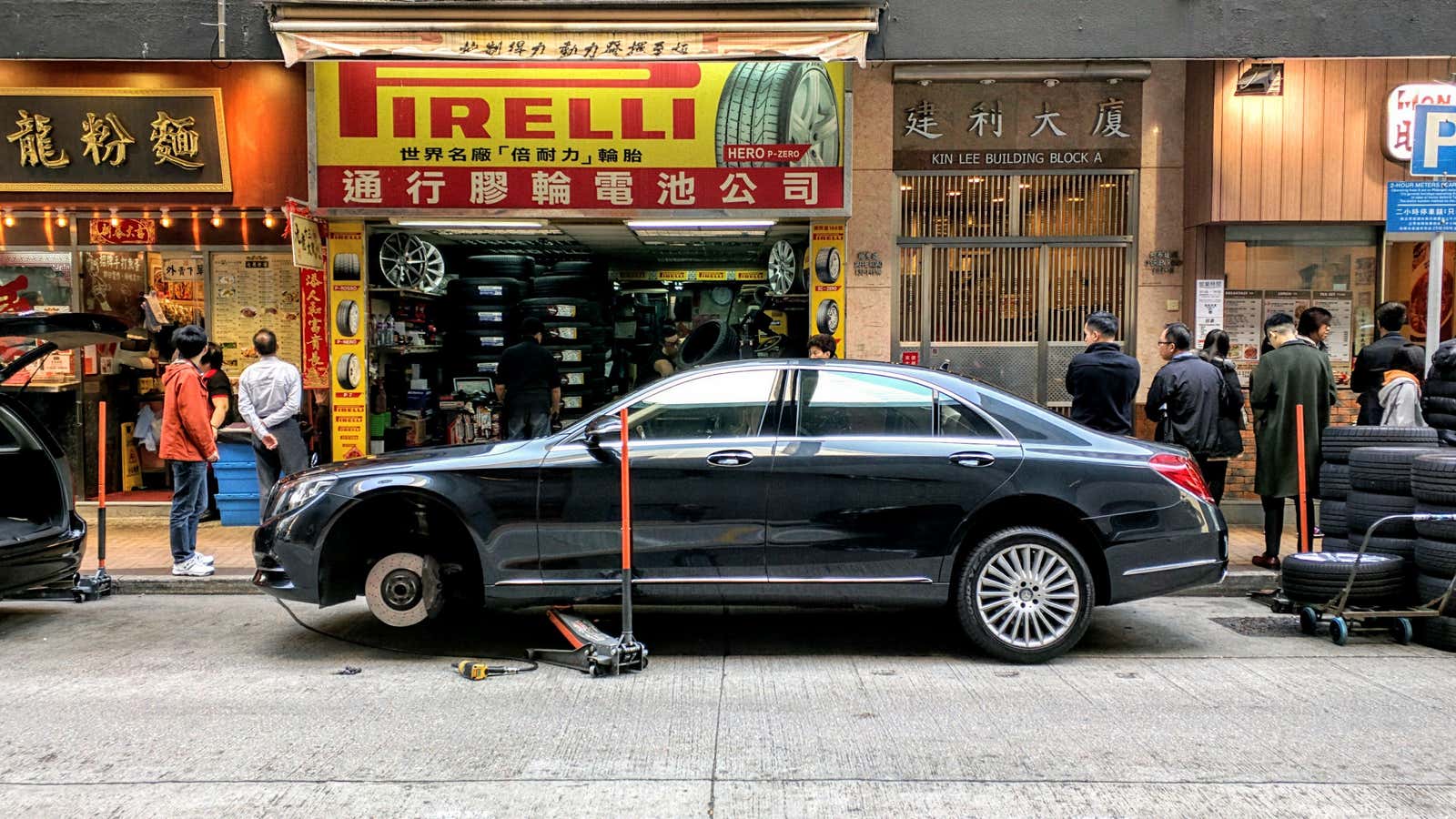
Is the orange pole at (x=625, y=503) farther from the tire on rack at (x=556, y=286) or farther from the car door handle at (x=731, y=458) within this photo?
the tire on rack at (x=556, y=286)

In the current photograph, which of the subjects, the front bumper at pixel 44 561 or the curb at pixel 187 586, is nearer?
the front bumper at pixel 44 561

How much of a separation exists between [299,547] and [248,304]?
6121 millimetres

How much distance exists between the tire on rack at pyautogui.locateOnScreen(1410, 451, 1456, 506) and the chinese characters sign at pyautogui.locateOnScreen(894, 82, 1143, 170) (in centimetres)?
516

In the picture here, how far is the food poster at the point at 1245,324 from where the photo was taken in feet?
35.5

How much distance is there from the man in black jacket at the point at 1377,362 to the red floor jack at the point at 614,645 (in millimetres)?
6490

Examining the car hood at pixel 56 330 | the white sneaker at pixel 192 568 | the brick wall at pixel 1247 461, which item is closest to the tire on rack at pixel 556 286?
the white sneaker at pixel 192 568

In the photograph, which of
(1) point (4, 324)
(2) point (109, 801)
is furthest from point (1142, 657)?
(1) point (4, 324)

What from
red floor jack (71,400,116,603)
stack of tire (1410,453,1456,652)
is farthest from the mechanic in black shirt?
stack of tire (1410,453,1456,652)

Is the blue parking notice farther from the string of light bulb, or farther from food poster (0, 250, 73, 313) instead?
food poster (0, 250, 73, 313)

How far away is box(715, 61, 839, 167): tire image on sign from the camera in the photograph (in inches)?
418

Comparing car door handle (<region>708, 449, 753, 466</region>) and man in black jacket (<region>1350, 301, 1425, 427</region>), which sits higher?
man in black jacket (<region>1350, 301, 1425, 427</region>)

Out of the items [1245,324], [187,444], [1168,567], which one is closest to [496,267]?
[187,444]

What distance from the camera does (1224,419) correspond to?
28.0 feet

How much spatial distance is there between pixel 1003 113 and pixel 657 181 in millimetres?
3576
